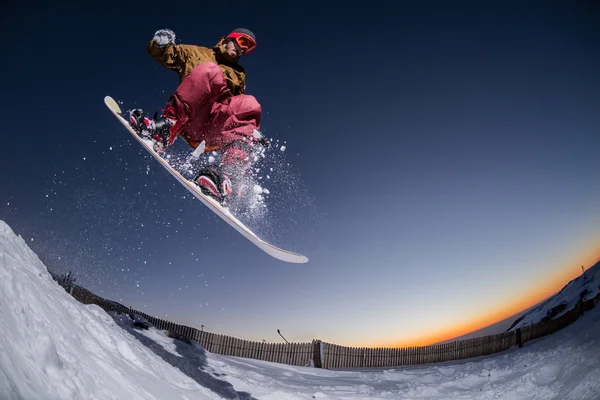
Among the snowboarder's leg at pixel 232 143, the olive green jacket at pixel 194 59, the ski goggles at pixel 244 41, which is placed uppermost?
the ski goggles at pixel 244 41

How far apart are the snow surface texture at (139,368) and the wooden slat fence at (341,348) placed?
8.50ft

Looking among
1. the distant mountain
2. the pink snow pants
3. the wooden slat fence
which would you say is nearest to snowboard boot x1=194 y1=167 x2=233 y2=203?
the pink snow pants

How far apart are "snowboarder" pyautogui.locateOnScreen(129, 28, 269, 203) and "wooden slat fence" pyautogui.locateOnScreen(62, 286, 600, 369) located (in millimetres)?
3632

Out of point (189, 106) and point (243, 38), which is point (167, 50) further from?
point (243, 38)

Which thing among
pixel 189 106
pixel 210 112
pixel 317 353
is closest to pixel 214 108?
pixel 210 112

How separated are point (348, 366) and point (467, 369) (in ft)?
16.8

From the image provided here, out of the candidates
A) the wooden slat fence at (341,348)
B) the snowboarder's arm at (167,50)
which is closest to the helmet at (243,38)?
the snowboarder's arm at (167,50)

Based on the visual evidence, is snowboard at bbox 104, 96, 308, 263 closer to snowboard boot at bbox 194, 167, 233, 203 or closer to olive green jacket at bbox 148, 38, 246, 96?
snowboard boot at bbox 194, 167, 233, 203

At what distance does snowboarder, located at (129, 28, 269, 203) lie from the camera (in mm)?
3896

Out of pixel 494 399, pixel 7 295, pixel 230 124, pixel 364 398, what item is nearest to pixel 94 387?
pixel 7 295

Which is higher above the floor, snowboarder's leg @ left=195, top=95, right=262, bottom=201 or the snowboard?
snowboarder's leg @ left=195, top=95, right=262, bottom=201

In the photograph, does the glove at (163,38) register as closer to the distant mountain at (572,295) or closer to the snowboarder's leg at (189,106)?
the snowboarder's leg at (189,106)

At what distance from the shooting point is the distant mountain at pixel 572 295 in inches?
822

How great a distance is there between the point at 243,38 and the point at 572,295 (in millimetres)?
30203
